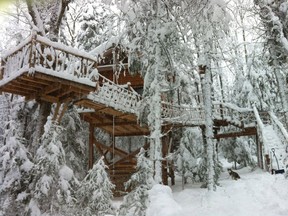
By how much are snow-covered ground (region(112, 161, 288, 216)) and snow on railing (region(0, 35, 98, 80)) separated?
4781 millimetres

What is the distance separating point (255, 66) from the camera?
73.9ft

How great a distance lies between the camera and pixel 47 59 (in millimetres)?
9758

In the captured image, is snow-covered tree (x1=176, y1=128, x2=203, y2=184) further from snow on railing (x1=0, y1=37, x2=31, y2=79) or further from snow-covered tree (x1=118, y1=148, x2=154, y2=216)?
snow on railing (x1=0, y1=37, x2=31, y2=79)

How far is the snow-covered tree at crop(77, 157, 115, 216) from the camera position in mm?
8633

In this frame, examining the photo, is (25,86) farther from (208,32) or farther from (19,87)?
(208,32)

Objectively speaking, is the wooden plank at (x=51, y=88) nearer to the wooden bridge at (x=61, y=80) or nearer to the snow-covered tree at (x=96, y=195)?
the wooden bridge at (x=61, y=80)

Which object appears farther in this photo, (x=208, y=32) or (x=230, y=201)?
(x=230, y=201)

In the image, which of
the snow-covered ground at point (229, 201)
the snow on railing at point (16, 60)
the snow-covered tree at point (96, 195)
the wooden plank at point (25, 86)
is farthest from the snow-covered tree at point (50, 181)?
the snow-covered ground at point (229, 201)

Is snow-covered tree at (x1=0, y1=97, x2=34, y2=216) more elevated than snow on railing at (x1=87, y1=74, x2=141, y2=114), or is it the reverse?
snow on railing at (x1=87, y1=74, x2=141, y2=114)

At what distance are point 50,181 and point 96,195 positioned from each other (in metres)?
1.32

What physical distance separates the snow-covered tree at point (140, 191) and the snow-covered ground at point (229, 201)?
0.38 metres

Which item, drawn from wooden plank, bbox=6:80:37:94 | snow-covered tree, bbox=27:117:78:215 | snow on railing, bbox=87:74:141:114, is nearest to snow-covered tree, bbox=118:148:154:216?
snow-covered tree, bbox=27:117:78:215

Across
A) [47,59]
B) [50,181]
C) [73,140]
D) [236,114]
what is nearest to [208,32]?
[47,59]

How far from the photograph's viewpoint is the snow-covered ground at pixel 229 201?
7720 millimetres
